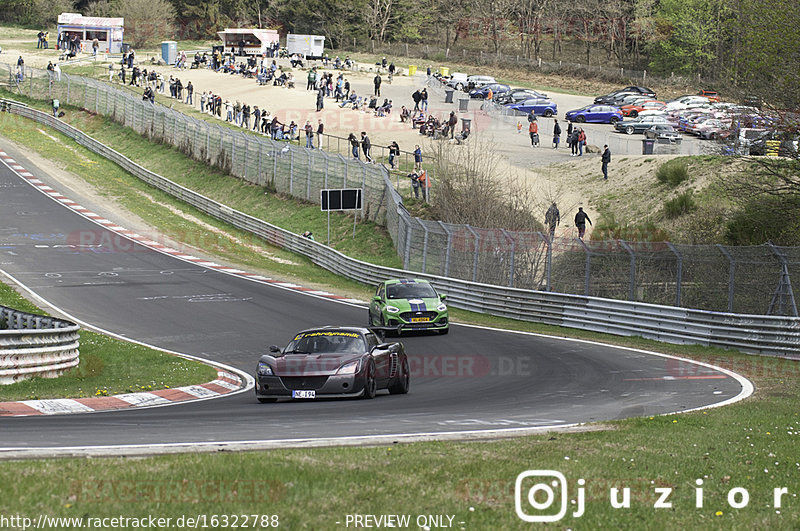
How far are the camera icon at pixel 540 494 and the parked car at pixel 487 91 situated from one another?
69.0 metres

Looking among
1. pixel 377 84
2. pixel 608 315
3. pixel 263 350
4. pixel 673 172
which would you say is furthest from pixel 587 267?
pixel 377 84

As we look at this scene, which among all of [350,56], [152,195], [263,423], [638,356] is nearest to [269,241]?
[152,195]

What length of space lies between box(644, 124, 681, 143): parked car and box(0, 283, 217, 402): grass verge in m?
42.0

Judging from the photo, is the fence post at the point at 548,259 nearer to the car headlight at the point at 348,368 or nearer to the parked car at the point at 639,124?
the car headlight at the point at 348,368

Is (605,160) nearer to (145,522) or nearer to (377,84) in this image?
(377,84)

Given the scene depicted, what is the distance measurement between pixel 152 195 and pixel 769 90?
30492 millimetres

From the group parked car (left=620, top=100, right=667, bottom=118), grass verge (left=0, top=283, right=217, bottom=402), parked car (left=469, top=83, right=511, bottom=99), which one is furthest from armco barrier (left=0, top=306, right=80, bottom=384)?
parked car (left=469, top=83, right=511, bottom=99)

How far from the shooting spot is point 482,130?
62.2m

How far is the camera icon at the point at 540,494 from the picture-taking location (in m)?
7.11

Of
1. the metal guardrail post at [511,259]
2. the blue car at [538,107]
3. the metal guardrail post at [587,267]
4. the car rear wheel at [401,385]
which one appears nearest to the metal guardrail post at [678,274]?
the metal guardrail post at [587,267]

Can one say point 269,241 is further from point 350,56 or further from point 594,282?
point 350,56

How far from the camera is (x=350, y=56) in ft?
332

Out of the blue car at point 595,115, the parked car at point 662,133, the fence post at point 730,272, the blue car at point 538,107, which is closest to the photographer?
the fence post at point 730,272

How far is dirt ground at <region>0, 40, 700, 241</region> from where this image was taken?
4762 centimetres
